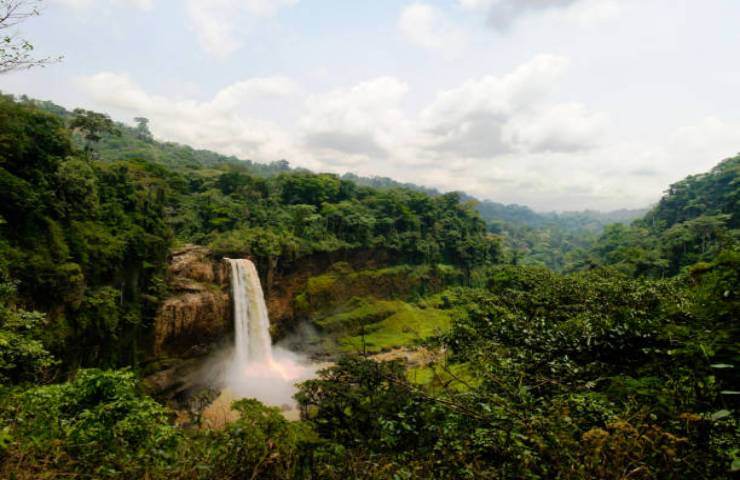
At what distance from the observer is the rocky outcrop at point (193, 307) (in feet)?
57.0

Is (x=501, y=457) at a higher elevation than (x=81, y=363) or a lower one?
higher

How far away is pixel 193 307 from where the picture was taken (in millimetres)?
18312

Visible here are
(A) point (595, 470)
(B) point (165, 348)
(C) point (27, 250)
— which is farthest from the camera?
(B) point (165, 348)

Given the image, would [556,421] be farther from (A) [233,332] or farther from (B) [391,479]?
(A) [233,332]

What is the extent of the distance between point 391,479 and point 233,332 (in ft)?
65.6

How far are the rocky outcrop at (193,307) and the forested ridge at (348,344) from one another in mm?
702

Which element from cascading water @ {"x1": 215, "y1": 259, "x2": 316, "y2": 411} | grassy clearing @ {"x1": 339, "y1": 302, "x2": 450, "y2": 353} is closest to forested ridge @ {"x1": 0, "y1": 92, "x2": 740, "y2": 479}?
grassy clearing @ {"x1": 339, "y1": 302, "x2": 450, "y2": 353}

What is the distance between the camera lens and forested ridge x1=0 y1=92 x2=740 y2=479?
262 centimetres

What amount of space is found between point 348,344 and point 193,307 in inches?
430

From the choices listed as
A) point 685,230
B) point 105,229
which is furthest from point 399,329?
point 685,230

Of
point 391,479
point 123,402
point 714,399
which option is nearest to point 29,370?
point 123,402

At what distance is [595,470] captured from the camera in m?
2.15

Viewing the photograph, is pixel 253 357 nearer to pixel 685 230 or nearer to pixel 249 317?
pixel 249 317

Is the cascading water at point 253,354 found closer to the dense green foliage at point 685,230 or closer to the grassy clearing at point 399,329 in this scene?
the grassy clearing at point 399,329
